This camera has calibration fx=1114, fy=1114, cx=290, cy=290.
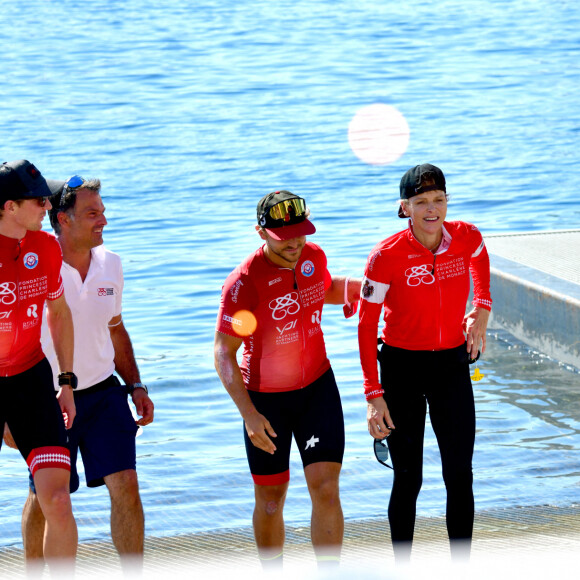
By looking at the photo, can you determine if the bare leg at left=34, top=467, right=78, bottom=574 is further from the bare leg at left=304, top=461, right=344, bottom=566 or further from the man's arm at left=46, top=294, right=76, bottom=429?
the bare leg at left=304, top=461, right=344, bottom=566

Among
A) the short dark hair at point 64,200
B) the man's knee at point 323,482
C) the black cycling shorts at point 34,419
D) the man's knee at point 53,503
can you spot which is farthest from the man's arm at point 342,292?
the man's knee at point 53,503

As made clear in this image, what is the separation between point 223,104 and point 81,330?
96.5 ft

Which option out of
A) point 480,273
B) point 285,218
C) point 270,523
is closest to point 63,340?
point 285,218

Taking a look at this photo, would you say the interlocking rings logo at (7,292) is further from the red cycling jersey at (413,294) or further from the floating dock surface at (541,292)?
the floating dock surface at (541,292)

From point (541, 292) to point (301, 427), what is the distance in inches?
222

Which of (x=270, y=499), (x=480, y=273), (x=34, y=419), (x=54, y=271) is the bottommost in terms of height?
(x=270, y=499)

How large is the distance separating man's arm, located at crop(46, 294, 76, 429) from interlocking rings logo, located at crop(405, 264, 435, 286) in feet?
5.18

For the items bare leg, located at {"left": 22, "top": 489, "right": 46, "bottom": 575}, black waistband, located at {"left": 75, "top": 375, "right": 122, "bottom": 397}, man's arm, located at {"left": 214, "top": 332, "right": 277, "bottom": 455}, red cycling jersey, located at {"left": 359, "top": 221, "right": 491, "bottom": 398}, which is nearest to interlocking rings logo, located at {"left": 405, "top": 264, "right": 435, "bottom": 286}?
red cycling jersey, located at {"left": 359, "top": 221, "right": 491, "bottom": 398}

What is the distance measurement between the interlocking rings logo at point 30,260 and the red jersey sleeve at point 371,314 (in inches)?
58.8

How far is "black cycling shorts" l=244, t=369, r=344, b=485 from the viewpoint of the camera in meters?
5.17

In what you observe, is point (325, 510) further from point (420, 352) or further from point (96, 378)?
point (96, 378)

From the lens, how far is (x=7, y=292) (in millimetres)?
4836

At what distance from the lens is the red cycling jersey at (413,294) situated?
16.9ft

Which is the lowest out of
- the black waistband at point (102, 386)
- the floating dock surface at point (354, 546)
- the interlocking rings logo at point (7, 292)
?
the floating dock surface at point (354, 546)
